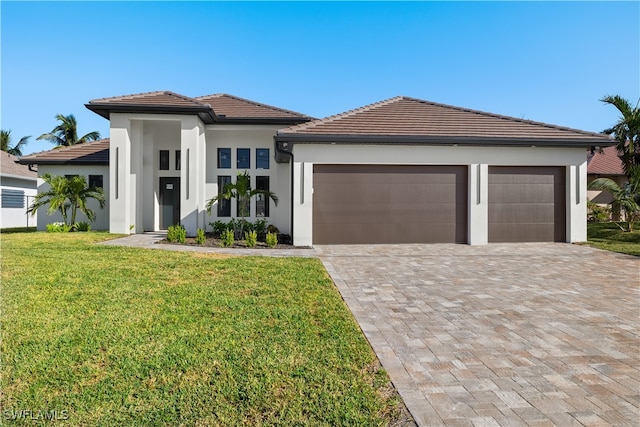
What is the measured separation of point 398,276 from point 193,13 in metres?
10.3

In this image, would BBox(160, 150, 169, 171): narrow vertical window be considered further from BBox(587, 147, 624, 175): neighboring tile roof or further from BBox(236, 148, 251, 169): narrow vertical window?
BBox(587, 147, 624, 175): neighboring tile roof

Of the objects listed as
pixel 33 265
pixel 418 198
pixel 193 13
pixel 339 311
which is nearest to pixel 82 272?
pixel 33 265

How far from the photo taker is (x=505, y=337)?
148 inches

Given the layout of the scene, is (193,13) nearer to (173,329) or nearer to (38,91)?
(38,91)

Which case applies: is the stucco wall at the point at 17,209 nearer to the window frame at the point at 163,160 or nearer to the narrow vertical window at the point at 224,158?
the window frame at the point at 163,160

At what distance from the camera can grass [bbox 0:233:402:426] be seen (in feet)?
7.76

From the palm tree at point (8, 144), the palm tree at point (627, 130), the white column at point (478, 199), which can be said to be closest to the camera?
the white column at point (478, 199)

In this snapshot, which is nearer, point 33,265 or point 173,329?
point 173,329

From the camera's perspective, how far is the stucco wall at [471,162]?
1095 cm

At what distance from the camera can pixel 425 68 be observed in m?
14.8

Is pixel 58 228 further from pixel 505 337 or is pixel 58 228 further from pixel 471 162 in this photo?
pixel 505 337

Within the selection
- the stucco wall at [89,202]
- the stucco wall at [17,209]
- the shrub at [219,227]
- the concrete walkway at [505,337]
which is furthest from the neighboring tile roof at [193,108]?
the stucco wall at [17,209]

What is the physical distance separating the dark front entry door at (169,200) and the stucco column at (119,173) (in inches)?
91.6

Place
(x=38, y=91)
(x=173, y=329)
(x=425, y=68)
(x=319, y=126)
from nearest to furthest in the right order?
(x=173, y=329) < (x=38, y=91) < (x=319, y=126) < (x=425, y=68)
